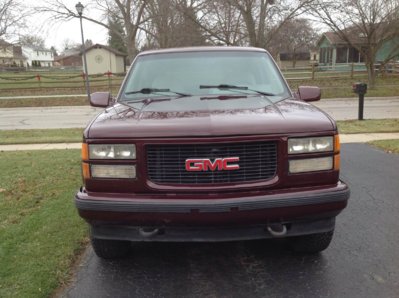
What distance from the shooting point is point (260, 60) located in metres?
4.63

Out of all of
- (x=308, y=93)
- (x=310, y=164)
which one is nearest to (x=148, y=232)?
(x=310, y=164)

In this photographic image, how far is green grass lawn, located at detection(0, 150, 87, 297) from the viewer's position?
337 centimetres

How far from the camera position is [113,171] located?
10.1ft

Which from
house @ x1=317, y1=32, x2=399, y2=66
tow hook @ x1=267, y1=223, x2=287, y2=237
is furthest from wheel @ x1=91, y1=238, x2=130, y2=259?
house @ x1=317, y1=32, x2=399, y2=66

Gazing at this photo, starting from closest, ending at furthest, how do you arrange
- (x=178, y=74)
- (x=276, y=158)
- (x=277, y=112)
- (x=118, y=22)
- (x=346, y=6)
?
1. (x=276, y=158)
2. (x=277, y=112)
3. (x=178, y=74)
4. (x=346, y=6)
5. (x=118, y=22)

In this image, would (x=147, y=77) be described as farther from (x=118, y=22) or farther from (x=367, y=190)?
(x=118, y=22)

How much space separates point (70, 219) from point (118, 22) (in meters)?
33.0

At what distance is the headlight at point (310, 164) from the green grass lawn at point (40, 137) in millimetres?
8000

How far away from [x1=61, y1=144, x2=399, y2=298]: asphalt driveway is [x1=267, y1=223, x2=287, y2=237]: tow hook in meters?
0.44

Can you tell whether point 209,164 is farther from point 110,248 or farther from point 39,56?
point 39,56

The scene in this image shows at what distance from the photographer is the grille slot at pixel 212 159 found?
9.75ft

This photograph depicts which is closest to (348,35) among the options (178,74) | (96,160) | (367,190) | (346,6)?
(346,6)

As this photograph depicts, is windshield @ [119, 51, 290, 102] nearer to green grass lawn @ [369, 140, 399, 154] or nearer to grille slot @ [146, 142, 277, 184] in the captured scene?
grille slot @ [146, 142, 277, 184]

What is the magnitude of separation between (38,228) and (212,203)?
2.33 meters
